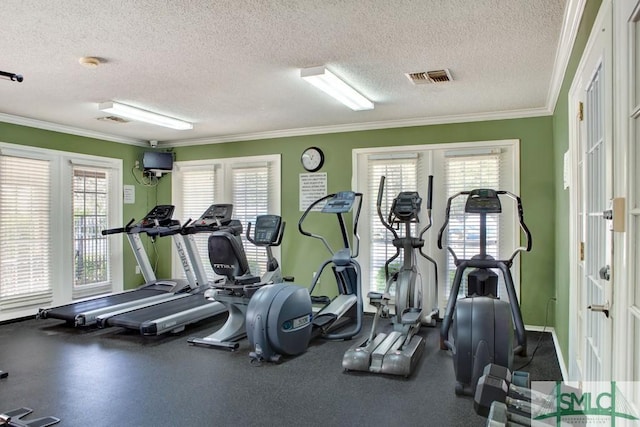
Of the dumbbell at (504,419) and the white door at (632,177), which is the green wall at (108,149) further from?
the white door at (632,177)

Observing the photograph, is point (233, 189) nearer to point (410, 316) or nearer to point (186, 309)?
point (186, 309)

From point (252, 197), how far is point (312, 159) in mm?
1122

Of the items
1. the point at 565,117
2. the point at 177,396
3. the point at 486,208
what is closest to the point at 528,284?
the point at 486,208

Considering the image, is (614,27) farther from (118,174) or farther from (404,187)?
(118,174)

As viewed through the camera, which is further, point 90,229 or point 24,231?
point 90,229

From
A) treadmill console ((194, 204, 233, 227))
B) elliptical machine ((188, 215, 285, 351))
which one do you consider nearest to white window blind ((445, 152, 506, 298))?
elliptical machine ((188, 215, 285, 351))

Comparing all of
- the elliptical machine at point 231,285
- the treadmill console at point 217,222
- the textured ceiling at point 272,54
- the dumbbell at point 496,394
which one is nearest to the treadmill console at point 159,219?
the treadmill console at point 217,222

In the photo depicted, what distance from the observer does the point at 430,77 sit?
370cm

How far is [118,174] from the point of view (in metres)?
6.47

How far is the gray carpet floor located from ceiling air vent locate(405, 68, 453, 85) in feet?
8.12

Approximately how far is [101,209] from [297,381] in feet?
14.3

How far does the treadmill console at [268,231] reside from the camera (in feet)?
16.0

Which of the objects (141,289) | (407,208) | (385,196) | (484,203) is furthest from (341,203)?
(141,289)

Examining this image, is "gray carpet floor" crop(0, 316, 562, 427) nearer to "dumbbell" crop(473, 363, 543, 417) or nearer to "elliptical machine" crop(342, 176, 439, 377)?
"elliptical machine" crop(342, 176, 439, 377)
